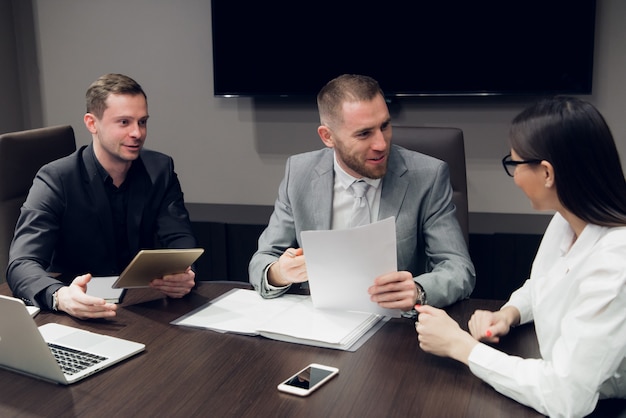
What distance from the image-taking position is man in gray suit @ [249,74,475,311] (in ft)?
6.75

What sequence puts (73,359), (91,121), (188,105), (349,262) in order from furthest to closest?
(188,105), (91,121), (349,262), (73,359)

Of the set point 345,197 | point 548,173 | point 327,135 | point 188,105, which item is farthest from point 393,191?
point 188,105

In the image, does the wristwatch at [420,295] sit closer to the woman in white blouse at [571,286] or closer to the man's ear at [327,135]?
the woman in white blouse at [571,286]

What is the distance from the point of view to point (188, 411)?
1285 mm

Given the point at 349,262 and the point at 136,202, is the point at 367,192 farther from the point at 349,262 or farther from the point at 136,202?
the point at 136,202

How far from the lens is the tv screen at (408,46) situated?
322 centimetres

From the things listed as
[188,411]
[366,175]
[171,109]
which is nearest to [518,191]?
[366,175]

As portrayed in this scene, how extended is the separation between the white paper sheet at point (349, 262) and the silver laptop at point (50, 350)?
1.44 ft

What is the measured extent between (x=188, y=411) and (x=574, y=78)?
259cm

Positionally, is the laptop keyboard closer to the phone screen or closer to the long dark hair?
the phone screen

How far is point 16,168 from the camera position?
2.56m

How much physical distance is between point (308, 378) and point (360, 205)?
2.88ft

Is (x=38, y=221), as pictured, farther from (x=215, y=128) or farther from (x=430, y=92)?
(x=430, y=92)

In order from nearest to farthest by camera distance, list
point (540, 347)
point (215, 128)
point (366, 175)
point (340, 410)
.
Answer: point (340, 410) → point (540, 347) → point (366, 175) → point (215, 128)
